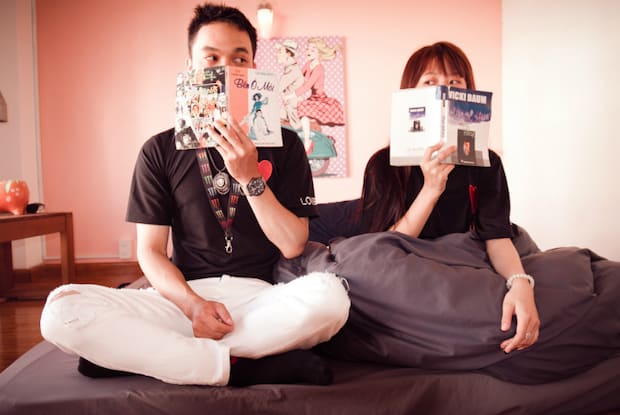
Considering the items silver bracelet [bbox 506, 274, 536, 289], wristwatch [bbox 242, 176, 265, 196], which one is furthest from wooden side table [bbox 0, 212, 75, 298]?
silver bracelet [bbox 506, 274, 536, 289]

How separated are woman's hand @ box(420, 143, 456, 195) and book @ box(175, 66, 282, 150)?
15.2 inches

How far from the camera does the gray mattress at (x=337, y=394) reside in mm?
848

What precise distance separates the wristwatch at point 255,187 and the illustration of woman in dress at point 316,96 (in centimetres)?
214

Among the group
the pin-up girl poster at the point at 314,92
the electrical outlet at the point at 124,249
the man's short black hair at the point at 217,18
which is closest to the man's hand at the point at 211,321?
the man's short black hair at the point at 217,18

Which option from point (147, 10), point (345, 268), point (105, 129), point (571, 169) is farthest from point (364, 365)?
point (147, 10)

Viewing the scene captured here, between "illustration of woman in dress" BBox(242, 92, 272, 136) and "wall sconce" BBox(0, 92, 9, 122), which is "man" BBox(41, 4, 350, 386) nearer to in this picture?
"illustration of woman in dress" BBox(242, 92, 272, 136)

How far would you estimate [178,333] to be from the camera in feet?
2.91

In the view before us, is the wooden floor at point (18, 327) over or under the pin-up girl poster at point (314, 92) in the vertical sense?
under

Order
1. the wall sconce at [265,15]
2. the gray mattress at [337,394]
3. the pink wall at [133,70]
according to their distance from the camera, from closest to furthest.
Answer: the gray mattress at [337,394], the wall sconce at [265,15], the pink wall at [133,70]

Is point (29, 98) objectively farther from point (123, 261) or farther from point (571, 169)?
point (571, 169)

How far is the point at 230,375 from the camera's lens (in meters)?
0.89

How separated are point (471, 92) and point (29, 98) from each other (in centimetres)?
299

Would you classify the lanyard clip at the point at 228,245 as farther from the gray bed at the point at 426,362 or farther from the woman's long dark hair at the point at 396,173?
the woman's long dark hair at the point at 396,173

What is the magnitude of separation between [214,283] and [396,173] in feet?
1.92
